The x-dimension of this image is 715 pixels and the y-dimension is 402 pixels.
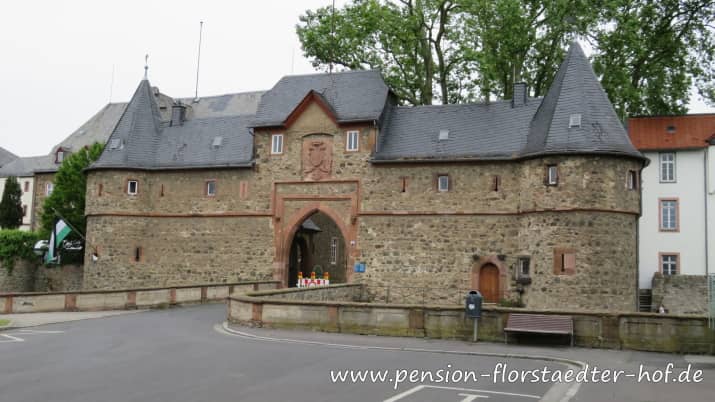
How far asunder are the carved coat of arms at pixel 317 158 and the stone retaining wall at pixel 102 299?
22.6 ft

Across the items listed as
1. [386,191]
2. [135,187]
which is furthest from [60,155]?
[386,191]

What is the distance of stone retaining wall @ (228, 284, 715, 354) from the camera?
14.4 meters

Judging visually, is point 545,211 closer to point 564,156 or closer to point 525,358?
point 564,156

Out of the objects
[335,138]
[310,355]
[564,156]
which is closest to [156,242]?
[335,138]

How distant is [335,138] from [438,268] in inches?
287

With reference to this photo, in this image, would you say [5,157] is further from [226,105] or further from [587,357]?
[587,357]

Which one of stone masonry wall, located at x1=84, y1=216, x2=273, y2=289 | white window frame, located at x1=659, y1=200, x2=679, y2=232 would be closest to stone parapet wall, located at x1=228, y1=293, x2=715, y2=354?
stone masonry wall, located at x1=84, y1=216, x2=273, y2=289

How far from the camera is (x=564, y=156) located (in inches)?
970

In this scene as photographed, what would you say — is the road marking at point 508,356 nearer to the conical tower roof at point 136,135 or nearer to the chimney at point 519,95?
the chimney at point 519,95

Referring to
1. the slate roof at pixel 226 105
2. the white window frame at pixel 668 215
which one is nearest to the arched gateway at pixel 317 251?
the slate roof at pixel 226 105

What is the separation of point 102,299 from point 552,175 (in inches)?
641

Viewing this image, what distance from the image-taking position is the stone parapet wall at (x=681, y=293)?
98.3ft

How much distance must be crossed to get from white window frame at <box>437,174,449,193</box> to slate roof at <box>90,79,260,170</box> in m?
8.85

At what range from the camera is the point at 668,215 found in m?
32.6
